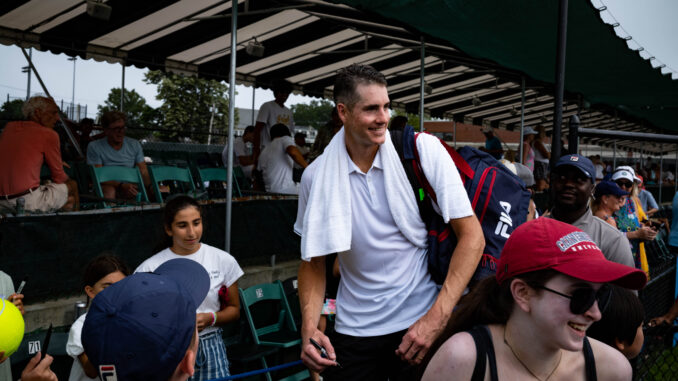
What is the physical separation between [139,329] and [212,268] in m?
2.36

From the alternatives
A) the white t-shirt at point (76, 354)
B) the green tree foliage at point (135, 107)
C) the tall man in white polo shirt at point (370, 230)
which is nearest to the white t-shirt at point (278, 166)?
the white t-shirt at point (76, 354)

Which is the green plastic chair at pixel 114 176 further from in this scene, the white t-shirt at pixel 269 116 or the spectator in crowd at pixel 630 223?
the spectator in crowd at pixel 630 223

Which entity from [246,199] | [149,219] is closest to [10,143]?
[149,219]

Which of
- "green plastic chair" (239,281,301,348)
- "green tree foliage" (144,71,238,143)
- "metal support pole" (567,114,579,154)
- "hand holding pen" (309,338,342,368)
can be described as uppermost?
"green tree foliage" (144,71,238,143)

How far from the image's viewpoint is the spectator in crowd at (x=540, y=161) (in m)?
11.7

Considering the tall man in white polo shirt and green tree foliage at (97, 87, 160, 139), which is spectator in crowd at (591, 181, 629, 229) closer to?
the tall man in white polo shirt

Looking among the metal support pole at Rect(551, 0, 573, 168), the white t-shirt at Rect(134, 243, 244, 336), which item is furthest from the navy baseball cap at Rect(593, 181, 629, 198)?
the white t-shirt at Rect(134, 243, 244, 336)

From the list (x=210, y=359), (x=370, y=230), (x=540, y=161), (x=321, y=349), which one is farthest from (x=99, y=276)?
(x=540, y=161)

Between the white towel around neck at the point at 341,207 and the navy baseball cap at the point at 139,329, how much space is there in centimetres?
80

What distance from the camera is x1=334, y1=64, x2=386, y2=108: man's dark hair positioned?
2.23 metres

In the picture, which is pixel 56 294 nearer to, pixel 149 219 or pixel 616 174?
pixel 149 219

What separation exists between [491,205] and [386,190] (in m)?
0.43

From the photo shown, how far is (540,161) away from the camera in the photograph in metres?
12.2

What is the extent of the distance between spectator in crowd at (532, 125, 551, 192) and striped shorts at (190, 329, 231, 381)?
944 centimetres
